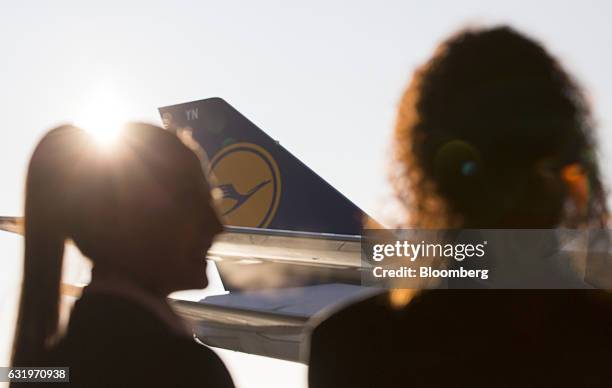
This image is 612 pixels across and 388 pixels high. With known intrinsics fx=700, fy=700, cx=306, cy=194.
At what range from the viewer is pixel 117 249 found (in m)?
1.62

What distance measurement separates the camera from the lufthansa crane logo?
44.0 feet

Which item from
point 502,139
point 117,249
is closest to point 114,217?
point 117,249

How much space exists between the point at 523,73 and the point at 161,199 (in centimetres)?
91

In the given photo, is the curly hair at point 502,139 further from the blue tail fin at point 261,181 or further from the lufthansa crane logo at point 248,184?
the lufthansa crane logo at point 248,184

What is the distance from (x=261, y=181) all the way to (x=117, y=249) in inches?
474

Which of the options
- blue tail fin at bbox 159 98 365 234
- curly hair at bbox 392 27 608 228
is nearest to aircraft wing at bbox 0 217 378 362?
blue tail fin at bbox 159 98 365 234

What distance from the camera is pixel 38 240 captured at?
1661mm

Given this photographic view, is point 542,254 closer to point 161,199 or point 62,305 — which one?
point 161,199

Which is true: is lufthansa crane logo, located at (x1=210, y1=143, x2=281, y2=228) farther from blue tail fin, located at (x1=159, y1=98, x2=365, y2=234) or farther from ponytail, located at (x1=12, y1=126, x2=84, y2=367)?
ponytail, located at (x1=12, y1=126, x2=84, y2=367)

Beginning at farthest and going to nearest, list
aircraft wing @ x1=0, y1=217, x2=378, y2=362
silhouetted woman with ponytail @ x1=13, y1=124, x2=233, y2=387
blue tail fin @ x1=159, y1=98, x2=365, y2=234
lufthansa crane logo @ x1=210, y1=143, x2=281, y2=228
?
lufthansa crane logo @ x1=210, y1=143, x2=281, y2=228 < blue tail fin @ x1=159, y1=98, x2=365, y2=234 < aircraft wing @ x1=0, y1=217, x2=378, y2=362 < silhouetted woman with ponytail @ x1=13, y1=124, x2=233, y2=387

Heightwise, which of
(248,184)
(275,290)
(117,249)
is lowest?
(275,290)

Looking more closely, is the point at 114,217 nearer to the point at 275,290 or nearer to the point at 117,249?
the point at 117,249

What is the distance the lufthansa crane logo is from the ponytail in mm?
11497

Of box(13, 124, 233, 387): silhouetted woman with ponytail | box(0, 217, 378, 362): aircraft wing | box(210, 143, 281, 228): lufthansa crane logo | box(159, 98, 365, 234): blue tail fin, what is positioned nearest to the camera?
box(13, 124, 233, 387): silhouetted woman with ponytail
